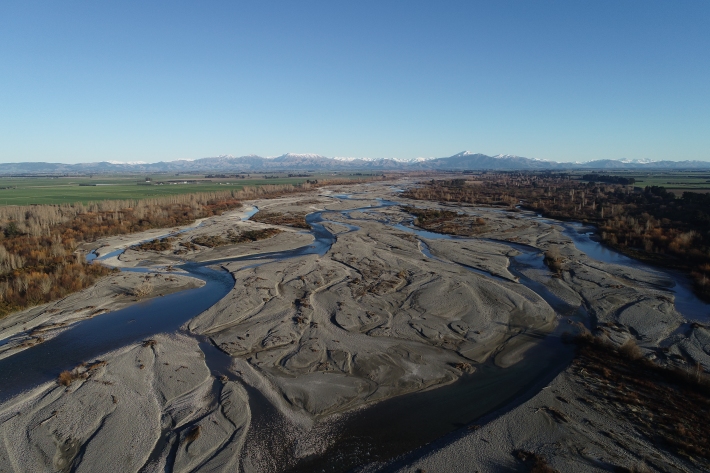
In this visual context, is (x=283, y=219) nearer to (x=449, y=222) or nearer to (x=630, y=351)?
(x=449, y=222)

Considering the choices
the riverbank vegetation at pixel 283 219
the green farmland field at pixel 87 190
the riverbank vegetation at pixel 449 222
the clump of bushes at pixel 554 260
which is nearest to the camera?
the clump of bushes at pixel 554 260

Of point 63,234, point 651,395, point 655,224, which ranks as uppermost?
point 655,224

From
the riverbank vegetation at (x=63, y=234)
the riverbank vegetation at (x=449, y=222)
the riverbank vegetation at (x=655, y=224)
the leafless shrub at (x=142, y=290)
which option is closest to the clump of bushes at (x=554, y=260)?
the riverbank vegetation at (x=655, y=224)

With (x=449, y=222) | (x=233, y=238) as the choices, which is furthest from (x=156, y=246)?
(x=449, y=222)

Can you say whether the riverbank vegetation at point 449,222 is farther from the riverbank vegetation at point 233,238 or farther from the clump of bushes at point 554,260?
the riverbank vegetation at point 233,238

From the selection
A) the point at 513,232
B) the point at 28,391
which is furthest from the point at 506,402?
the point at 513,232

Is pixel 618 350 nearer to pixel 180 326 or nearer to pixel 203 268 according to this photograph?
pixel 180 326

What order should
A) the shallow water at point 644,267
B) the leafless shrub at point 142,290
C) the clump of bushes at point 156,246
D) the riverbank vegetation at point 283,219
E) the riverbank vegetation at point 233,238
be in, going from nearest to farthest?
1. the shallow water at point 644,267
2. the leafless shrub at point 142,290
3. the clump of bushes at point 156,246
4. the riverbank vegetation at point 233,238
5. the riverbank vegetation at point 283,219

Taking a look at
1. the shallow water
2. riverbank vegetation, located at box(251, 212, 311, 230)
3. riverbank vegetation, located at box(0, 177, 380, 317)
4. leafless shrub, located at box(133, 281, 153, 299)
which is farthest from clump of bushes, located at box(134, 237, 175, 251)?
the shallow water
